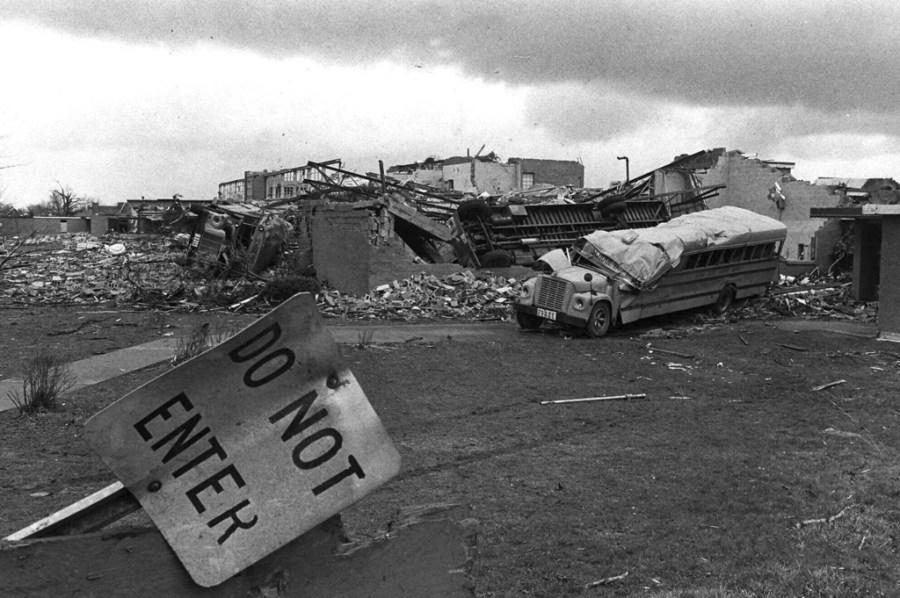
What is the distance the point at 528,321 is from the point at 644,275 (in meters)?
2.81

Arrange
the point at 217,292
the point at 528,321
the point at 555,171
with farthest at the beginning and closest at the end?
the point at 555,171 < the point at 217,292 < the point at 528,321

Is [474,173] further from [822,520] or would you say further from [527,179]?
[822,520]

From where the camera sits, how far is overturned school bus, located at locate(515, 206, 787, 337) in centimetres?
1758

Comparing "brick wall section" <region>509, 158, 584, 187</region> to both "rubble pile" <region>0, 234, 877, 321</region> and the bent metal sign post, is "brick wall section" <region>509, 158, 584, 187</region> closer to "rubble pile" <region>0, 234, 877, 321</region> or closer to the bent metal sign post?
"rubble pile" <region>0, 234, 877, 321</region>

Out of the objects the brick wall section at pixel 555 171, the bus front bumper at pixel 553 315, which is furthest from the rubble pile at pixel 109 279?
the brick wall section at pixel 555 171

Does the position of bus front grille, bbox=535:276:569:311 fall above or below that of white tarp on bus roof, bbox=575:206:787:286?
below

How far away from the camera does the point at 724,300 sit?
20641 millimetres

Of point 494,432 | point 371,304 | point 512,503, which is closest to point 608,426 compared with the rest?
point 494,432

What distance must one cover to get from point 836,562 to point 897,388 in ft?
26.5

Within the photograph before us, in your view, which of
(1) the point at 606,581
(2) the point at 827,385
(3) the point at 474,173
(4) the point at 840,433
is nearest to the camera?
(1) the point at 606,581

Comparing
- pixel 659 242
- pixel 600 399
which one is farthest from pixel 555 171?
pixel 600 399

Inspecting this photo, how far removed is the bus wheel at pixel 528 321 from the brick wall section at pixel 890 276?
7.05m

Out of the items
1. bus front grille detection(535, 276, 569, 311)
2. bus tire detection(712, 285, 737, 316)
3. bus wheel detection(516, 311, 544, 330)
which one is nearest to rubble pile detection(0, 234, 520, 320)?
bus wheel detection(516, 311, 544, 330)

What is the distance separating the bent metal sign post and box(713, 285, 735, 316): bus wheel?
1925 centimetres
